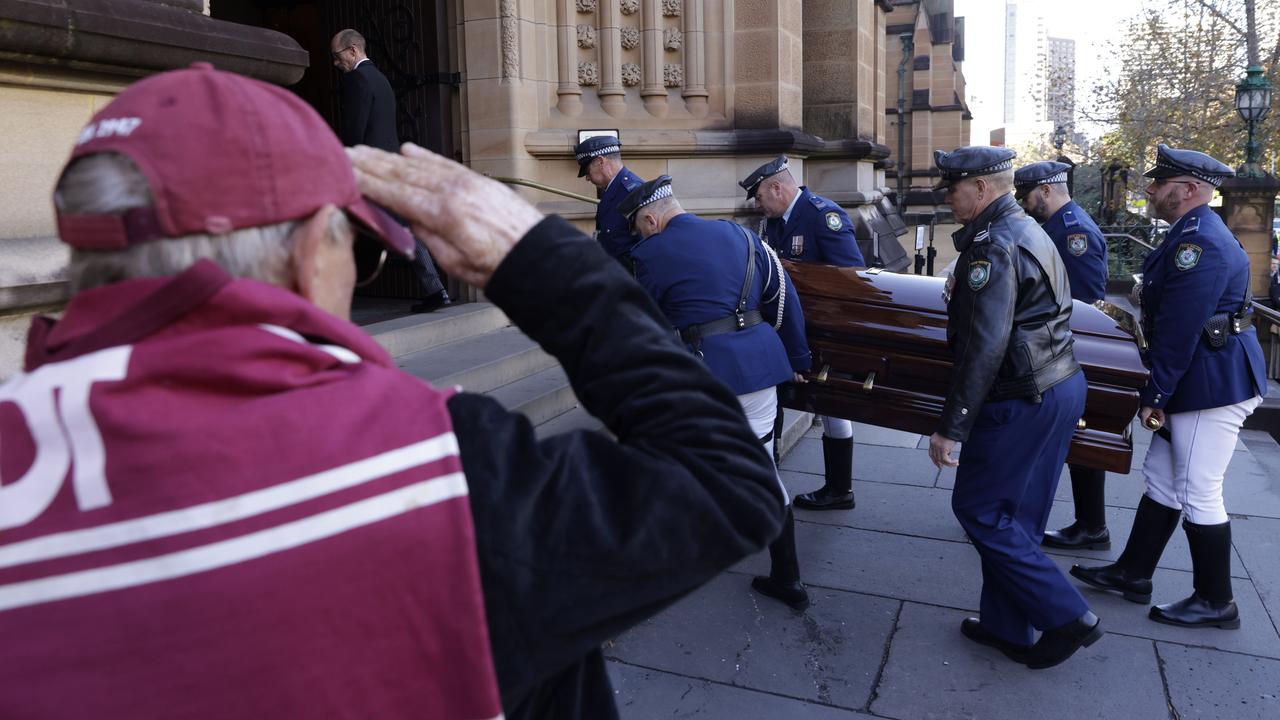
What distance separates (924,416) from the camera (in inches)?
175

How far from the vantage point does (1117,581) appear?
15.1 ft

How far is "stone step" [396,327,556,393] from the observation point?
594cm

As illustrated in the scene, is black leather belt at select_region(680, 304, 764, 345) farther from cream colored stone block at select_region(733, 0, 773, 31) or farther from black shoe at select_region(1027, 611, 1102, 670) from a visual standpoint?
cream colored stone block at select_region(733, 0, 773, 31)

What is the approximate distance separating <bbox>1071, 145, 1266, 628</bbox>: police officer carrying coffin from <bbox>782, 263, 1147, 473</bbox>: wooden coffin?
0.86 feet

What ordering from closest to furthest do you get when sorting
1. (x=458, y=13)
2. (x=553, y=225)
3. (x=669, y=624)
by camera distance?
→ (x=553, y=225) → (x=669, y=624) → (x=458, y=13)

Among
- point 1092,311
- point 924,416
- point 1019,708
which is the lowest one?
point 1019,708

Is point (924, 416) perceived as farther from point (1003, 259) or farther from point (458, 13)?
point (458, 13)

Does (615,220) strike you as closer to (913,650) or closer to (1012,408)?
(1012,408)

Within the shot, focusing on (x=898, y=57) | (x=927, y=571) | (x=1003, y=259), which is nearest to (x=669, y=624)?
(x=927, y=571)

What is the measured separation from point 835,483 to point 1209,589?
204 cm

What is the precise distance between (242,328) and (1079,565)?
15.8ft

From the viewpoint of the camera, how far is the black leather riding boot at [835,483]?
18.8ft

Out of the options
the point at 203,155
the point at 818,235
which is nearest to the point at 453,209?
the point at 203,155

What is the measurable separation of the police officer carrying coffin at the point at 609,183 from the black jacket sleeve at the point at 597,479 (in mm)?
5903
